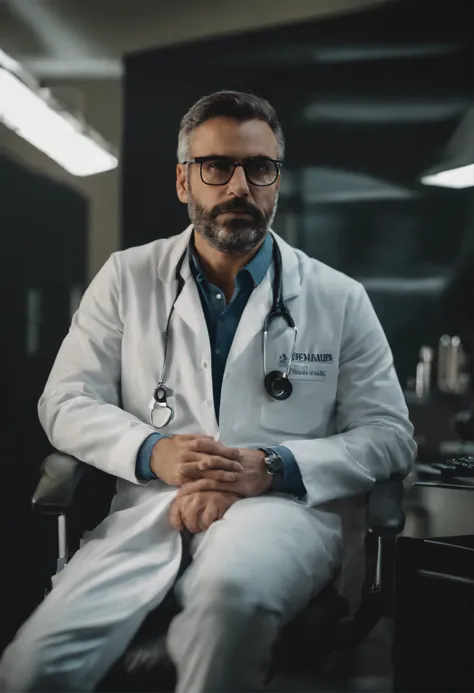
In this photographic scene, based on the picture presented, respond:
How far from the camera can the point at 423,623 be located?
1487 millimetres

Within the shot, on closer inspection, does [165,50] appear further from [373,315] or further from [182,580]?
[182,580]

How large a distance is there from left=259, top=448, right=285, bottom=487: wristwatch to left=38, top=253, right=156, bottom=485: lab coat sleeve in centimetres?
23

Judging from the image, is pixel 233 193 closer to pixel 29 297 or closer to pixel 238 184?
pixel 238 184

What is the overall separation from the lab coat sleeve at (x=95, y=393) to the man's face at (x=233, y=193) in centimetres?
24

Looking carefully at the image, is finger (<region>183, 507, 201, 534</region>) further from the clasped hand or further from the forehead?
the forehead

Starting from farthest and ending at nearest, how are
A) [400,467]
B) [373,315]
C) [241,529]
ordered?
[373,315] → [400,467] → [241,529]

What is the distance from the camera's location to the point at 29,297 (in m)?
1.72

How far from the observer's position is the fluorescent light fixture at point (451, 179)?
5.70 feet

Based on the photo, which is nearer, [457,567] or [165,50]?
[457,567]

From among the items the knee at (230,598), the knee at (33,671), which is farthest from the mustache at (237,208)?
the knee at (33,671)

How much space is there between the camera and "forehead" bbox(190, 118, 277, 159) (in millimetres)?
1542

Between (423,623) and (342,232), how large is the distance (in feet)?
2.73

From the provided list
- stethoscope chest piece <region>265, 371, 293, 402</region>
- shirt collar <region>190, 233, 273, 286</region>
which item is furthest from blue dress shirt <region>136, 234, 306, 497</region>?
stethoscope chest piece <region>265, 371, 293, 402</region>

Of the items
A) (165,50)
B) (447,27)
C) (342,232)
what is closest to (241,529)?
(342,232)
